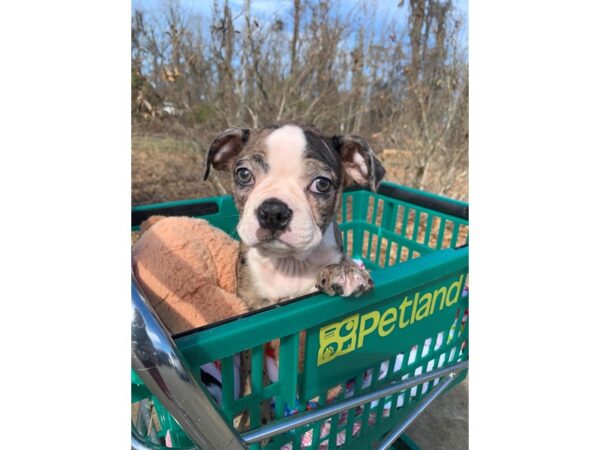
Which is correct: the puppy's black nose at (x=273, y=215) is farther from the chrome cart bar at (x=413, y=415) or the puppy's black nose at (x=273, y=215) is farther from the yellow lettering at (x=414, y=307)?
the chrome cart bar at (x=413, y=415)

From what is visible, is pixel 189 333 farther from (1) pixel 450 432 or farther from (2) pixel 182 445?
(1) pixel 450 432

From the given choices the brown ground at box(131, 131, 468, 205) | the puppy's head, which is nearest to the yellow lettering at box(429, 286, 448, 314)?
the puppy's head

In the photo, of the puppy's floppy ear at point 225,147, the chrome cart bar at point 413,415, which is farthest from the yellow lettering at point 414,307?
the puppy's floppy ear at point 225,147

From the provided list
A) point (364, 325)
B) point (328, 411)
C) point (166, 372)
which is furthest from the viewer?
point (364, 325)

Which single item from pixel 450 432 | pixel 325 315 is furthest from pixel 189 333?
pixel 450 432

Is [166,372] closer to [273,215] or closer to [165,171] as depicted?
[273,215]

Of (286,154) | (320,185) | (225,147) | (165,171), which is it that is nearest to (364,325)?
(320,185)
